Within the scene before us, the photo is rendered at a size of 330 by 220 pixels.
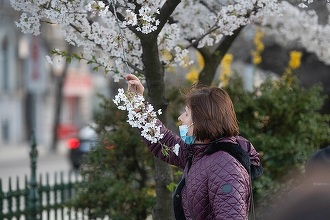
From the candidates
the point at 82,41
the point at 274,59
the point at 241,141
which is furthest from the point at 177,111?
the point at 274,59

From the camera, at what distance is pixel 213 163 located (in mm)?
3756

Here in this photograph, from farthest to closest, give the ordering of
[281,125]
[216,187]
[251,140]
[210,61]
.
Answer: [281,125] → [251,140] → [210,61] → [216,187]

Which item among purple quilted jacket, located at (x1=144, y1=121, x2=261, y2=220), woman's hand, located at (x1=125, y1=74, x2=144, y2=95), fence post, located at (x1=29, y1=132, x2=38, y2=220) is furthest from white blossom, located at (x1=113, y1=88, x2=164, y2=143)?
fence post, located at (x1=29, y1=132, x2=38, y2=220)

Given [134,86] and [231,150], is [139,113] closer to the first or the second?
[134,86]

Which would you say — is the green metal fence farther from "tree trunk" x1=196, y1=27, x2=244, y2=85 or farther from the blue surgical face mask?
the blue surgical face mask

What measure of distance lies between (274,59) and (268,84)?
5856 mm

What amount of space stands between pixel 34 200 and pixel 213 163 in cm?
469

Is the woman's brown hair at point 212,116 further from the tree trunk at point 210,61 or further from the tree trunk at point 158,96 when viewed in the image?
the tree trunk at point 210,61

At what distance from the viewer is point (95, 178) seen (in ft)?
23.5

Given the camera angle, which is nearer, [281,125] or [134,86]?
[134,86]

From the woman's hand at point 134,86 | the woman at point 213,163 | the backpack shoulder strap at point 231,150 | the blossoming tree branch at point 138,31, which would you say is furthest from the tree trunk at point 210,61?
the backpack shoulder strap at point 231,150

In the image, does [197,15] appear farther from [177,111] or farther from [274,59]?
[274,59]

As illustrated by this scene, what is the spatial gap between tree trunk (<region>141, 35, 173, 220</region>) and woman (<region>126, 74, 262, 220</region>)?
1.33 meters

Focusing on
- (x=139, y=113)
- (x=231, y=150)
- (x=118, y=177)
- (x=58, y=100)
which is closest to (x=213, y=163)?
(x=231, y=150)
